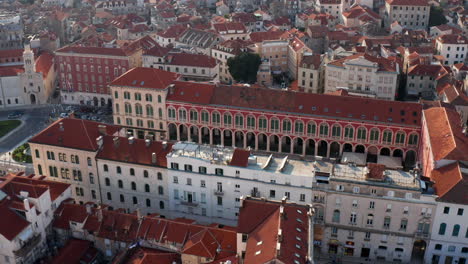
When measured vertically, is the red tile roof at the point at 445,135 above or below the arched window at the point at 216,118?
above

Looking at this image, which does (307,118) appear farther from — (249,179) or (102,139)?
(102,139)

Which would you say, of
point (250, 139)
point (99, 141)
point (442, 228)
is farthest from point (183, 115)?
point (442, 228)

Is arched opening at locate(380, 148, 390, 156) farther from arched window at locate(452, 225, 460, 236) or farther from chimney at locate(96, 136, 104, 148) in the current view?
chimney at locate(96, 136, 104, 148)

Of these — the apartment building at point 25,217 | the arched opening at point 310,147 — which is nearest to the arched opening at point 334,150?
the arched opening at point 310,147

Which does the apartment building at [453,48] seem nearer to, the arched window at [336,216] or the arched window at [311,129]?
the arched window at [311,129]

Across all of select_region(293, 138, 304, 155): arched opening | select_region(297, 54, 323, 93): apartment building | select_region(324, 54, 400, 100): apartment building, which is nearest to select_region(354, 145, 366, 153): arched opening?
select_region(293, 138, 304, 155): arched opening
